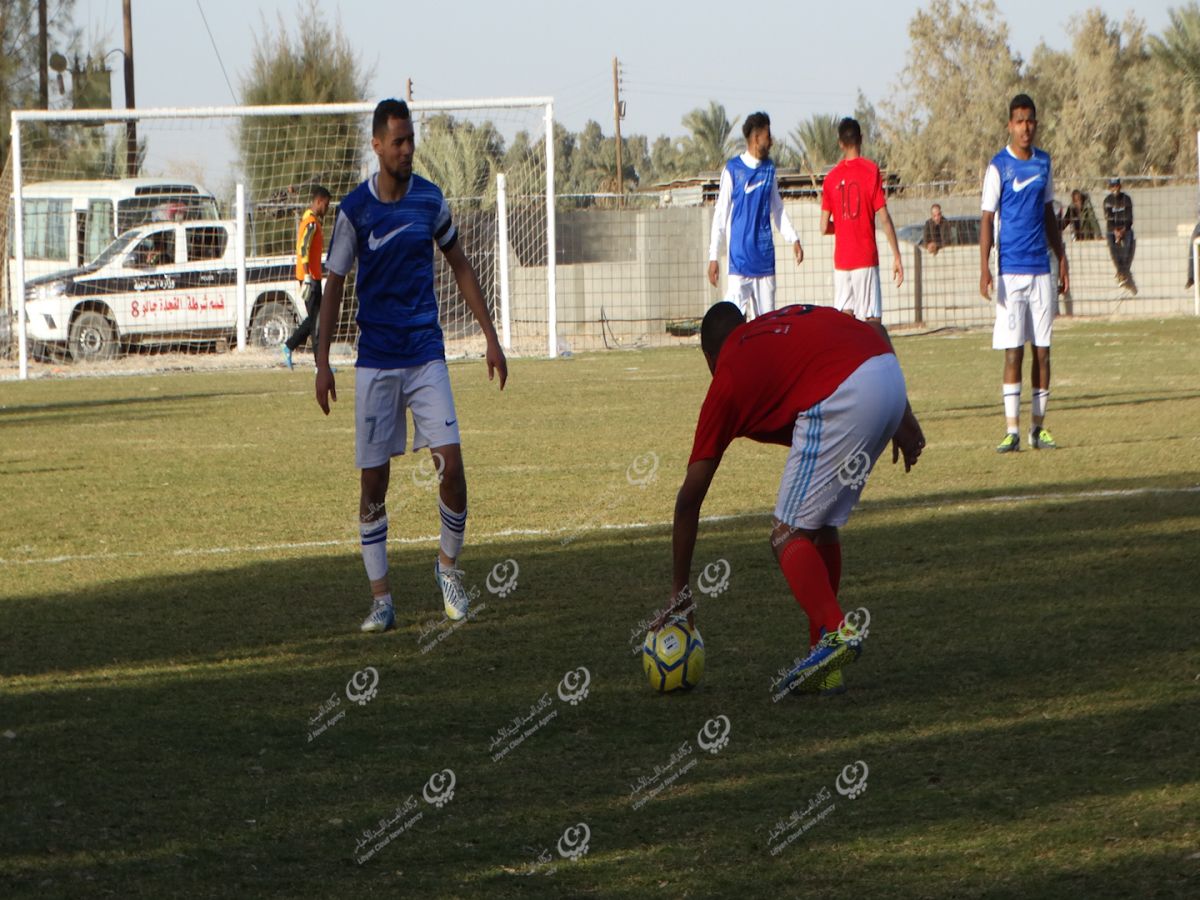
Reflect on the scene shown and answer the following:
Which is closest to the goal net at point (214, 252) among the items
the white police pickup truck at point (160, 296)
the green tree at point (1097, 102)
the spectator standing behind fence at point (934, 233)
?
the white police pickup truck at point (160, 296)

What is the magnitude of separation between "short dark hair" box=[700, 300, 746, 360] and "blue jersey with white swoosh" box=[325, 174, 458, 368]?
166 cm

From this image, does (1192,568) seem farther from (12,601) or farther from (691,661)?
(12,601)

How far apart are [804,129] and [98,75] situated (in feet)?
94.2

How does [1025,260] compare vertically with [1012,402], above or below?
above

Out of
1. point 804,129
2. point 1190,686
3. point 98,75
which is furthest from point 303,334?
point 804,129

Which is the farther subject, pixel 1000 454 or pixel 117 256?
pixel 117 256

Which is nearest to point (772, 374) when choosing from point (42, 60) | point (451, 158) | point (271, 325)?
point (271, 325)

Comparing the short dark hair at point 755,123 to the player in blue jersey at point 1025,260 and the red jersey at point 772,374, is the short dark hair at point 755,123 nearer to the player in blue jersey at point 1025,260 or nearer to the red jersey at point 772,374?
the player in blue jersey at point 1025,260

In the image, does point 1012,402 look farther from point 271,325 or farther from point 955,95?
point 955,95

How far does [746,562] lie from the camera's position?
303 inches

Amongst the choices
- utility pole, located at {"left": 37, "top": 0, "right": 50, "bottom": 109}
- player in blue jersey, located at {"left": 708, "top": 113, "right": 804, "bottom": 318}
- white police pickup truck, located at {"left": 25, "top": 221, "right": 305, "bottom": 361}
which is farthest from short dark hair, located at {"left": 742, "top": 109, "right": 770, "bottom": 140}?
utility pole, located at {"left": 37, "top": 0, "right": 50, "bottom": 109}

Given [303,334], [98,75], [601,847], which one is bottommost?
[601,847]

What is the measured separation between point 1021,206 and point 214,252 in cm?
1769

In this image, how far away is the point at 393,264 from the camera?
6.68m
